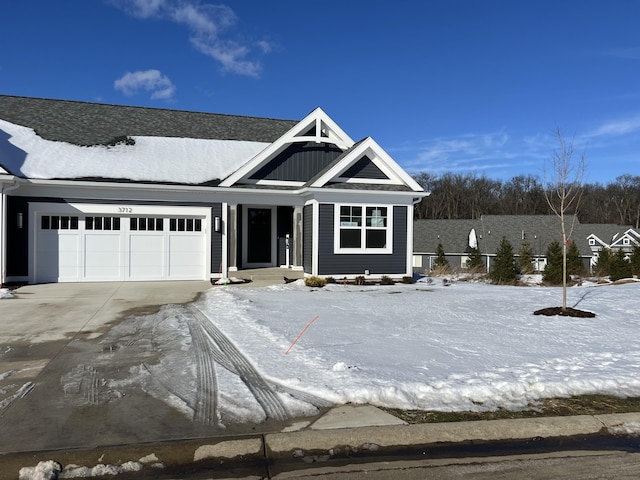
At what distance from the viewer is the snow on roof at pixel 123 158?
1507 cm

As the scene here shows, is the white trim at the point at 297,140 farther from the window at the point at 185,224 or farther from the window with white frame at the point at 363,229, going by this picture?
the window with white frame at the point at 363,229

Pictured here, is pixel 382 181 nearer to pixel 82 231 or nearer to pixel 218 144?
pixel 218 144

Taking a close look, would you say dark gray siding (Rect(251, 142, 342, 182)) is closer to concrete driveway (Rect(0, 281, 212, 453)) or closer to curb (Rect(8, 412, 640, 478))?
concrete driveway (Rect(0, 281, 212, 453))

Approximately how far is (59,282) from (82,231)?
1744 millimetres

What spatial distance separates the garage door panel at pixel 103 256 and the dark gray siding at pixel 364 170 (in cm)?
794

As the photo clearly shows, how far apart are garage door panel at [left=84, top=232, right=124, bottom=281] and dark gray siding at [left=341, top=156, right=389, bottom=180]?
7.94m

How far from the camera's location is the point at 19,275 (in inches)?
577

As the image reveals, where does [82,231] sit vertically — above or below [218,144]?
below

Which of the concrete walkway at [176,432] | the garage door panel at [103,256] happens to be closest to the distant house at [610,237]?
the garage door panel at [103,256]

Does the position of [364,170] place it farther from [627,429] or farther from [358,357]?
[627,429]

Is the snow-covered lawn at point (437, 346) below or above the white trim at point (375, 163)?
below

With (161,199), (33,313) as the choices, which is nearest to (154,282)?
(161,199)

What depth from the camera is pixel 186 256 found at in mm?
16312

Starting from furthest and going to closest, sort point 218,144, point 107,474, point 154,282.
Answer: point 218,144 < point 154,282 < point 107,474
